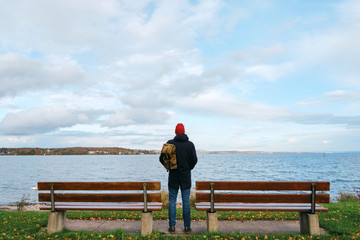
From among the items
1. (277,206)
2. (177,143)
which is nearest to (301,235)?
(277,206)

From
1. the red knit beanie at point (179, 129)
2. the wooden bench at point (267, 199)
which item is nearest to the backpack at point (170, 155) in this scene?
the red knit beanie at point (179, 129)

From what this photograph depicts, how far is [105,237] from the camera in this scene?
5398 mm

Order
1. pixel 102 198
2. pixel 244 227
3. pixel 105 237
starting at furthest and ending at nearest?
pixel 244 227
pixel 102 198
pixel 105 237

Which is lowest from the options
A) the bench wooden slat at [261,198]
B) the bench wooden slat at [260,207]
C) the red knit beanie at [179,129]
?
the bench wooden slat at [260,207]

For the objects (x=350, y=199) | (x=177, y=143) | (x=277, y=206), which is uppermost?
(x=177, y=143)

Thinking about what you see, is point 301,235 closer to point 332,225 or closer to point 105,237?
point 332,225

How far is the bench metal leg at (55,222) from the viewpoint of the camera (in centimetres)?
583

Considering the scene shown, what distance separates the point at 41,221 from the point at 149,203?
3325mm

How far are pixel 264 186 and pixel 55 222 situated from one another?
14.8ft

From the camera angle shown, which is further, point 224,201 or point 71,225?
point 71,225

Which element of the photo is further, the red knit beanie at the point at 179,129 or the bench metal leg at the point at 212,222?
the red knit beanie at the point at 179,129

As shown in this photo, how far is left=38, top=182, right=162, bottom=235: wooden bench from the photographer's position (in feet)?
18.0

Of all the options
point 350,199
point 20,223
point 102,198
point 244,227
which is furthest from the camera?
point 350,199

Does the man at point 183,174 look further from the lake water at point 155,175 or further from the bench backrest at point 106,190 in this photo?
the lake water at point 155,175
